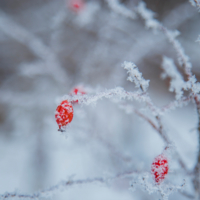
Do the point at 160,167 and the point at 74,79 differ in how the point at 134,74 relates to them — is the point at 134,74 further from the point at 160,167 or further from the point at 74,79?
the point at 74,79

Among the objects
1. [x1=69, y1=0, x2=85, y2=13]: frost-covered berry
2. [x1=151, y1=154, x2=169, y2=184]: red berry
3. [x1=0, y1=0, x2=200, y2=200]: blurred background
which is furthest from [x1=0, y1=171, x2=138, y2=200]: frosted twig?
[x1=69, y1=0, x2=85, y2=13]: frost-covered berry

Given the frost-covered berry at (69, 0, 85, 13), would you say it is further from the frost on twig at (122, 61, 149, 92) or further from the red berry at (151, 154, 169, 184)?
the red berry at (151, 154, 169, 184)

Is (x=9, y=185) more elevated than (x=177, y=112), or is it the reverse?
(x=177, y=112)

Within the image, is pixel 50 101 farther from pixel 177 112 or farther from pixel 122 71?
pixel 177 112

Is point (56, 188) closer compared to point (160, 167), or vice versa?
point (160, 167)

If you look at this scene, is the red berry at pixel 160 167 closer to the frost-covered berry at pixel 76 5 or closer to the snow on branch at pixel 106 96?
the snow on branch at pixel 106 96

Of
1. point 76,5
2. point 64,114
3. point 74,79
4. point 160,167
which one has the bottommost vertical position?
point 160,167

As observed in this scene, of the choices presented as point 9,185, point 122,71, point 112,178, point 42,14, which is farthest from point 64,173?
point 42,14

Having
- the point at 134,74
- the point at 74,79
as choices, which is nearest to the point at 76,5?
the point at 74,79

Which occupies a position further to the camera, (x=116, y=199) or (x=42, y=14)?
(x=42, y=14)
